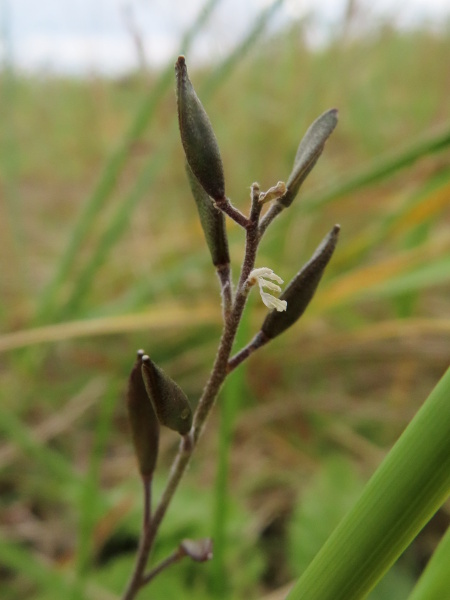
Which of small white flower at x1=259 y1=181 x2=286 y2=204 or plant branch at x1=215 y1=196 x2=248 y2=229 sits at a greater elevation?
small white flower at x1=259 y1=181 x2=286 y2=204

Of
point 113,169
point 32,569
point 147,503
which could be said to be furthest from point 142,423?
point 113,169

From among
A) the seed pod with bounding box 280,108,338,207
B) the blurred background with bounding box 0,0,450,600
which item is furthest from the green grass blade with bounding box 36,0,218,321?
the seed pod with bounding box 280,108,338,207

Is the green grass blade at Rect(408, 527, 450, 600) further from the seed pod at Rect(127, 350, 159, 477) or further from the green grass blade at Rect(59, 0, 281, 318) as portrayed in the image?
the green grass blade at Rect(59, 0, 281, 318)

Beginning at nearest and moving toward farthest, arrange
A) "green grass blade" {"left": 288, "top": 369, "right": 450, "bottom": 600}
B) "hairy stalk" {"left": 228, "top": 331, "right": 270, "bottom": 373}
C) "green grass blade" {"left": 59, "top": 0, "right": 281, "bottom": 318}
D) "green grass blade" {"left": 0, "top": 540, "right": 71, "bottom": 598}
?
"green grass blade" {"left": 288, "top": 369, "right": 450, "bottom": 600} → "hairy stalk" {"left": 228, "top": 331, "right": 270, "bottom": 373} → "green grass blade" {"left": 0, "top": 540, "right": 71, "bottom": 598} → "green grass blade" {"left": 59, "top": 0, "right": 281, "bottom": 318}

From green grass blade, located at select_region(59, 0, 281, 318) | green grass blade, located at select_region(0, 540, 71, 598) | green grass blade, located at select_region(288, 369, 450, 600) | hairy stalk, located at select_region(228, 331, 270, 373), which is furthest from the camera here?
green grass blade, located at select_region(59, 0, 281, 318)

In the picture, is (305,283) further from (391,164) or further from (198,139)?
(391,164)

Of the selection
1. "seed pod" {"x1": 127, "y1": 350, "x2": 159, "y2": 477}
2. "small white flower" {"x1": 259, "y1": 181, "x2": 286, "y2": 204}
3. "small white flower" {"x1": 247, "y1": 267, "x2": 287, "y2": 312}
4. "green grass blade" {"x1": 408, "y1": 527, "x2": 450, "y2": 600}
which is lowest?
"seed pod" {"x1": 127, "y1": 350, "x2": 159, "y2": 477}

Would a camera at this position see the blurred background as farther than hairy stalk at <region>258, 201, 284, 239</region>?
Yes
